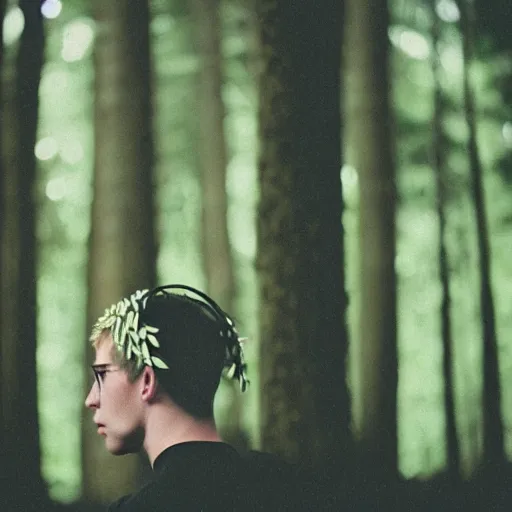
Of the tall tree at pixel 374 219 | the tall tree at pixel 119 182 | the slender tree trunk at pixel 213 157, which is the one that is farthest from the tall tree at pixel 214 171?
the tall tree at pixel 374 219

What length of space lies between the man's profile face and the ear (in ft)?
0.04

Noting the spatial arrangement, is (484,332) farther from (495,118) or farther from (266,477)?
(266,477)

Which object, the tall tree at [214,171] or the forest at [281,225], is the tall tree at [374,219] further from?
the tall tree at [214,171]

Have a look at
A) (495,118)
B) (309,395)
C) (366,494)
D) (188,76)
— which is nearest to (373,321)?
(309,395)

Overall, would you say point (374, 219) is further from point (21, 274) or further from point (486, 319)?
point (21, 274)

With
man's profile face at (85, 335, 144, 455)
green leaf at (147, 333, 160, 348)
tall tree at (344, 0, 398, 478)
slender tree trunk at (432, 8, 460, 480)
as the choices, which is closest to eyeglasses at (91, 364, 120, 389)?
man's profile face at (85, 335, 144, 455)

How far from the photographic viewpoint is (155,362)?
1.39 metres

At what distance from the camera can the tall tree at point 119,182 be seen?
191cm

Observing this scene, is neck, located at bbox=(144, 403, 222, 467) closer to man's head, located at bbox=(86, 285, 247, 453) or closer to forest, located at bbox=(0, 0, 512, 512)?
man's head, located at bbox=(86, 285, 247, 453)

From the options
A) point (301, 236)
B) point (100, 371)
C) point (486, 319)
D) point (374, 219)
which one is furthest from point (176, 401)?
point (486, 319)

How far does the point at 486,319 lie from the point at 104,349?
92 centimetres

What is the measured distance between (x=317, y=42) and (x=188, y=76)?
29cm

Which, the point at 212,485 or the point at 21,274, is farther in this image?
the point at 21,274

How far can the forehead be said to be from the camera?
1.45 meters
